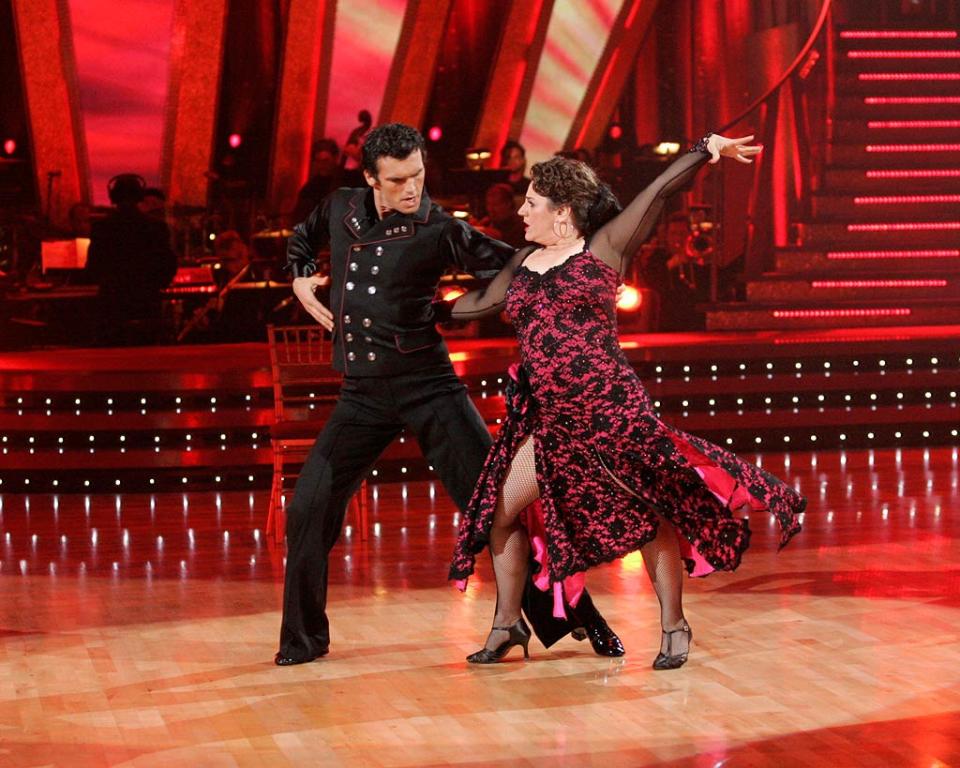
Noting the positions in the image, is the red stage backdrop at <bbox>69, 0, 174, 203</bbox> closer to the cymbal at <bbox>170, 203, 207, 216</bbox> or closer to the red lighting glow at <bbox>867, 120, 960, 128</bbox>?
the cymbal at <bbox>170, 203, 207, 216</bbox>

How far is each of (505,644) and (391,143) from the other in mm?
1349

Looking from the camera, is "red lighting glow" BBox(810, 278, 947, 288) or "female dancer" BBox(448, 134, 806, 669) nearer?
"female dancer" BBox(448, 134, 806, 669)

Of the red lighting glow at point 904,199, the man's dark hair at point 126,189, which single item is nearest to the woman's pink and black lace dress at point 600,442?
the red lighting glow at point 904,199

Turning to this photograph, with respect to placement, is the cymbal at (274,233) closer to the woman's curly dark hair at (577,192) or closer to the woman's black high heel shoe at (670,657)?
the woman's curly dark hair at (577,192)

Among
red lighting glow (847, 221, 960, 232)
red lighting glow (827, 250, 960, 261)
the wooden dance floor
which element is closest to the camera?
the wooden dance floor

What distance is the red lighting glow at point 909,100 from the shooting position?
11.9m

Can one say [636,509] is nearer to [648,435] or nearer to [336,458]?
[648,435]

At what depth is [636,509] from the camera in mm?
4129

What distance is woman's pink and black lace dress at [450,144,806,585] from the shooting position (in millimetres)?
4027

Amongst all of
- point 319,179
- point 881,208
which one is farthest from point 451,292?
point 881,208

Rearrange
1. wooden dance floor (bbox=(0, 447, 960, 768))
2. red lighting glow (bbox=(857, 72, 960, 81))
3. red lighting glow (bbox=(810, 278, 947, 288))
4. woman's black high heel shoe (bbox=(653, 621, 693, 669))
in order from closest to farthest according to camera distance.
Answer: wooden dance floor (bbox=(0, 447, 960, 768)) < woman's black high heel shoe (bbox=(653, 621, 693, 669)) < red lighting glow (bbox=(810, 278, 947, 288)) < red lighting glow (bbox=(857, 72, 960, 81))

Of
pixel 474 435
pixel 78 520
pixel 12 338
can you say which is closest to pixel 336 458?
pixel 474 435

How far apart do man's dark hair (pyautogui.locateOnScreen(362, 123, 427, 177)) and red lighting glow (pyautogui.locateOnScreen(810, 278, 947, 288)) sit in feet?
24.8

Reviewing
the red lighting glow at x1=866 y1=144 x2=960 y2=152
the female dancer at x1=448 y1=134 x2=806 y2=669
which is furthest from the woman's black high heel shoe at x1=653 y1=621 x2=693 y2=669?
the red lighting glow at x1=866 y1=144 x2=960 y2=152
